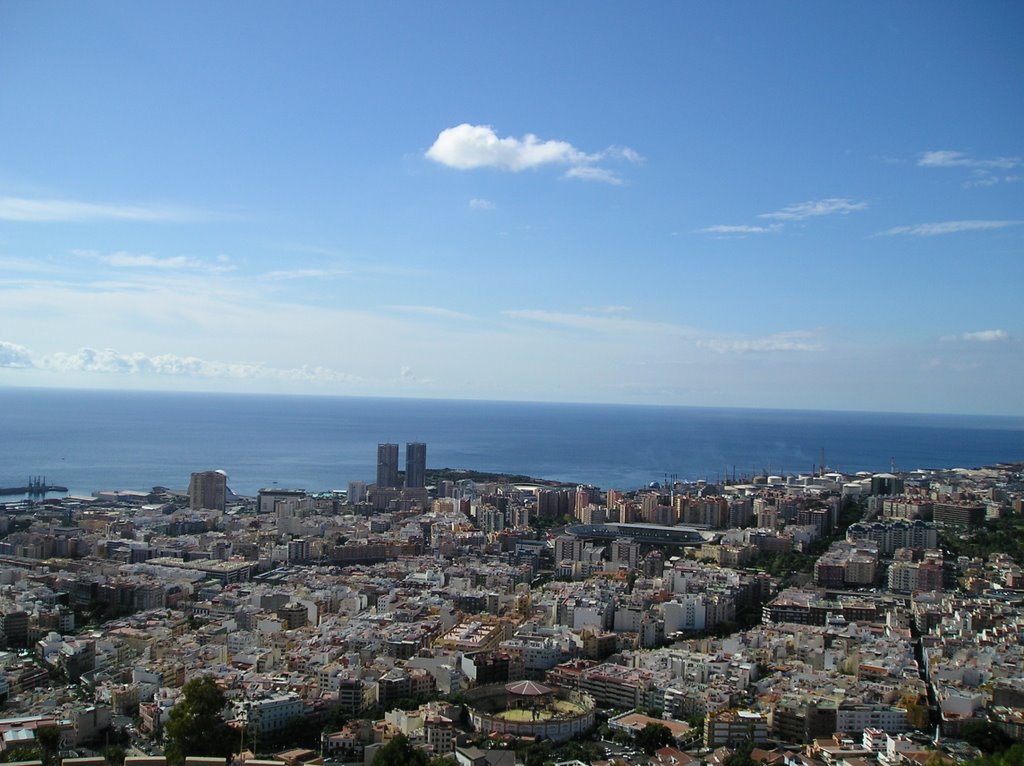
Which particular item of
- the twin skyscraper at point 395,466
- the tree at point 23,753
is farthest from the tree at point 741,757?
the twin skyscraper at point 395,466

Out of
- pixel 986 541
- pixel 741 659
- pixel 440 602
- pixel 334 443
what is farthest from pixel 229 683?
pixel 334 443

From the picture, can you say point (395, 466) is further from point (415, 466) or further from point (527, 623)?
point (527, 623)

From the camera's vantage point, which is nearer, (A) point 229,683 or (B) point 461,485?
(A) point 229,683

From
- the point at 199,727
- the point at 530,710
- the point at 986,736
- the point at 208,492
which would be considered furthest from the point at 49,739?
the point at 208,492

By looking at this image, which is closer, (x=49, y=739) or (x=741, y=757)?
(x=741, y=757)

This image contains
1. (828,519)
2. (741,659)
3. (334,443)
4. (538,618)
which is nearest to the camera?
(741,659)

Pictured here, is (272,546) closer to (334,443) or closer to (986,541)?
(986,541)

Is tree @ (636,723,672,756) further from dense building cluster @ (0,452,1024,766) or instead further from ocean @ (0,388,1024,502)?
ocean @ (0,388,1024,502)

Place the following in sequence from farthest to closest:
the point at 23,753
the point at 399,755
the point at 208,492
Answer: the point at 208,492 → the point at 23,753 → the point at 399,755
